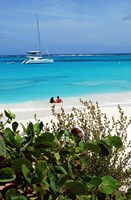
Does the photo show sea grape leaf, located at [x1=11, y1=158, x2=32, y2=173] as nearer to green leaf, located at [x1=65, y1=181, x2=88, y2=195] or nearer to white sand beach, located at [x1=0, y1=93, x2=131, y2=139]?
green leaf, located at [x1=65, y1=181, x2=88, y2=195]

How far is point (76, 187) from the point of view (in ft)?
3.36

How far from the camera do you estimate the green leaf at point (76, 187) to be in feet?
3.32

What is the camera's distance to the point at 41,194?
1.06 meters

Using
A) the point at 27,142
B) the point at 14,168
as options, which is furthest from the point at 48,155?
the point at 14,168

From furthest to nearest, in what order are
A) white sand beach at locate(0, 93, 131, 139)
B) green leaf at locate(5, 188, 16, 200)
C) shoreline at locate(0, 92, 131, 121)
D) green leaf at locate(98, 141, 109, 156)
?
shoreline at locate(0, 92, 131, 121)
white sand beach at locate(0, 93, 131, 139)
green leaf at locate(98, 141, 109, 156)
green leaf at locate(5, 188, 16, 200)

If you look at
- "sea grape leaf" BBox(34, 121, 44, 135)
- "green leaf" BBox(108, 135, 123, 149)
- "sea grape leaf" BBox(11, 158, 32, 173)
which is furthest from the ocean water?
"sea grape leaf" BBox(11, 158, 32, 173)

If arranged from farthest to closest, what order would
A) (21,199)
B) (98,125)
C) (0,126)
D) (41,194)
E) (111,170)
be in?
(98,125) → (111,170) → (0,126) → (41,194) → (21,199)

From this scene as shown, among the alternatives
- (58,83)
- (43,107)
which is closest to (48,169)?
(43,107)

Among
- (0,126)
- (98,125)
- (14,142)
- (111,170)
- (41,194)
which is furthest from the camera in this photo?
(98,125)

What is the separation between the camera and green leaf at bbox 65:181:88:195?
3.32 ft

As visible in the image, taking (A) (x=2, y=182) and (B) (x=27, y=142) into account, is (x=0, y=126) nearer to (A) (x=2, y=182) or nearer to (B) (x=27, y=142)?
(B) (x=27, y=142)

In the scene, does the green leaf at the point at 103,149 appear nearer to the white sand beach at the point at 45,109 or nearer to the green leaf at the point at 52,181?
the green leaf at the point at 52,181

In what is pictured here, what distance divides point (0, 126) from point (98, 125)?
169 centimetres

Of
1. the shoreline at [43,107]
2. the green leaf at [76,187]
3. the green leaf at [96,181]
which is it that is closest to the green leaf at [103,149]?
the green leaf at [96,181]
